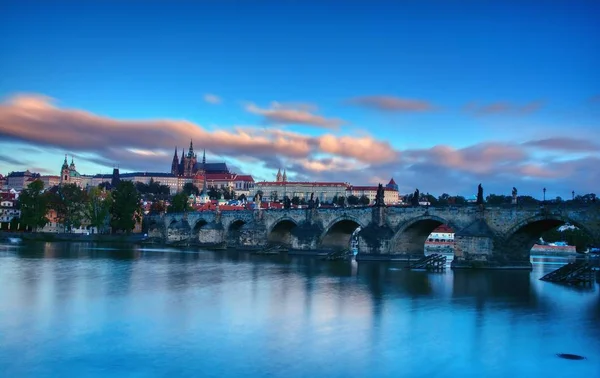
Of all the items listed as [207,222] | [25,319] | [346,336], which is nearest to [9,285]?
[25,319]

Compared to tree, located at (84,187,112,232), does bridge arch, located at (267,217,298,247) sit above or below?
below

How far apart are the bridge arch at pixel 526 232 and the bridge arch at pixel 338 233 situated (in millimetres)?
14098

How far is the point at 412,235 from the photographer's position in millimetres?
41219

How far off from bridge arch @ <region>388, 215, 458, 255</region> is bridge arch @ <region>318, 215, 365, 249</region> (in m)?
5.65

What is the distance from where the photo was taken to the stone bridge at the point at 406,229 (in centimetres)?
3162

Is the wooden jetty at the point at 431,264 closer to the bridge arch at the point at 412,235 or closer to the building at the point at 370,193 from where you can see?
the bridge arch at the point at 412,235

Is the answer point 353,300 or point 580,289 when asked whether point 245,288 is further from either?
point 580,289

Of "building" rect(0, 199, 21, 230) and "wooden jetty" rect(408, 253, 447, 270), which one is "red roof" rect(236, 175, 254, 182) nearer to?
"building" rect(0, 199, 21, 230)

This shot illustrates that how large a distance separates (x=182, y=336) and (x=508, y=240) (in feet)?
77.8

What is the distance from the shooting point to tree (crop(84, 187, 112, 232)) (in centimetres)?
6812

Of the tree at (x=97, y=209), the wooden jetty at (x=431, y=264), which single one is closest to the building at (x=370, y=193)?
the tree at (x=97, y=209)

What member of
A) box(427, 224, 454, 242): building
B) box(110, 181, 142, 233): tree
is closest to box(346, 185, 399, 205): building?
box(427, 224, 454, 242): building

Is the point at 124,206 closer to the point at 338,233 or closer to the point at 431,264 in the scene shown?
the point at 338,233

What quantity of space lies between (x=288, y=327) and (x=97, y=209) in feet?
195
